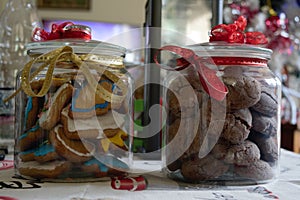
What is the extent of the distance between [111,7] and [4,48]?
2575mm

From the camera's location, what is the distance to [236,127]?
502 millimetres

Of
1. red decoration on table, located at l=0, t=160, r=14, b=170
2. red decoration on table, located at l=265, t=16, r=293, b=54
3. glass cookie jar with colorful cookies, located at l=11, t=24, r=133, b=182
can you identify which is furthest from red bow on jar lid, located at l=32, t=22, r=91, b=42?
red decoration on table, located at l=265, t=16, r=293, b=54

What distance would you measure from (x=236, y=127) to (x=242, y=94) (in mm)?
43

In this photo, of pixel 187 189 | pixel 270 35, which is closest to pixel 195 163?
pixel 187 189

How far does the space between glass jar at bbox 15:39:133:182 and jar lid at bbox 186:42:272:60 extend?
4.5 inches

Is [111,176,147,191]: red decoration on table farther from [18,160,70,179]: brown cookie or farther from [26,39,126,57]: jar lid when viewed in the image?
[26,39,126,57]: jar lid

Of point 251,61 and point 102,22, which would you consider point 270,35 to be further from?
point 102,22

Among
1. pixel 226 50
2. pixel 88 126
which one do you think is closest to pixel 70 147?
pixel 88 126

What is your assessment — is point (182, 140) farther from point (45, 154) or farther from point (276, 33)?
point (276, 33)

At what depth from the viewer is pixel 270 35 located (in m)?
1.69

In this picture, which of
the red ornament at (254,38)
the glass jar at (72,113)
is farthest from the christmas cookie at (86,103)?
the red ornament at (254,38)

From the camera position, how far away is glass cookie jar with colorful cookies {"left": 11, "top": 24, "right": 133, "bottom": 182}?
0.51 meters

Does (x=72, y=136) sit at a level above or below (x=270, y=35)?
below

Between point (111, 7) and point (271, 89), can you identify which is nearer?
point (271, 89)
